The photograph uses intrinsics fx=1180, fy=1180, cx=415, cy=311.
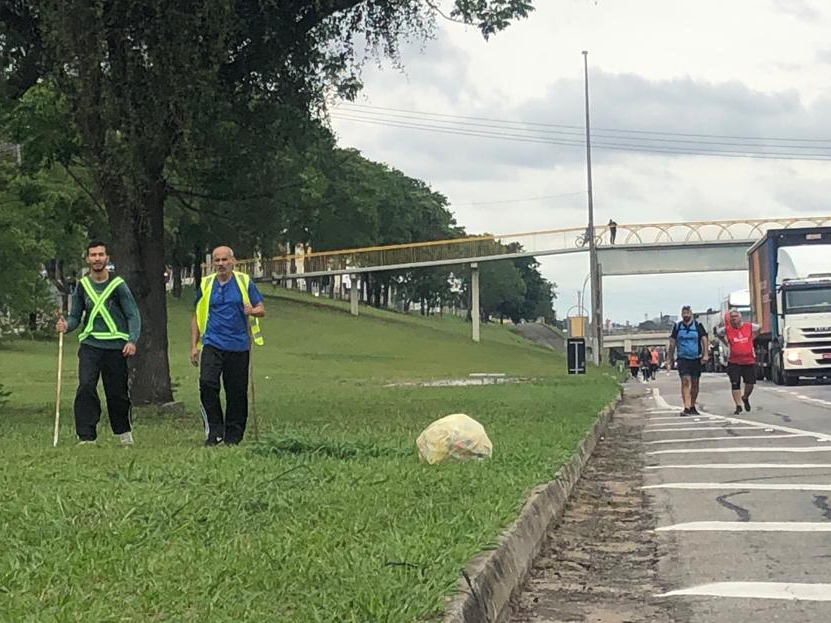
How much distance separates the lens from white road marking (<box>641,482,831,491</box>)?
9773 mm

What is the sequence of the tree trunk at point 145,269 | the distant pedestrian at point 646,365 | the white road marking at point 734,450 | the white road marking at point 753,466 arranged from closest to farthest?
the white road marking at point 753,466 → the white road marking at point 734,450 → the tree trunk at point 145,269 → the distant pedestrian at point 646,365

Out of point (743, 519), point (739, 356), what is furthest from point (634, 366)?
point (743, 519)

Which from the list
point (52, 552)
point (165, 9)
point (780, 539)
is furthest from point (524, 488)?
point (165, 9)

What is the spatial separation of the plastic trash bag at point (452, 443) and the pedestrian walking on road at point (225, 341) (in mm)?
2139

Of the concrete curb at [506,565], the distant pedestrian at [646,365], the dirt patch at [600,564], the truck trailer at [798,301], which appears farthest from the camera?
the distant pedestrian at [646,365]

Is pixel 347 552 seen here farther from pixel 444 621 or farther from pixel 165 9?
pixel 165 9

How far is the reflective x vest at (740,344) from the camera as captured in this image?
20203 mm

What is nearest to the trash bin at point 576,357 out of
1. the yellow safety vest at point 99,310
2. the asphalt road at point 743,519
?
the asphalt road at point 743,519

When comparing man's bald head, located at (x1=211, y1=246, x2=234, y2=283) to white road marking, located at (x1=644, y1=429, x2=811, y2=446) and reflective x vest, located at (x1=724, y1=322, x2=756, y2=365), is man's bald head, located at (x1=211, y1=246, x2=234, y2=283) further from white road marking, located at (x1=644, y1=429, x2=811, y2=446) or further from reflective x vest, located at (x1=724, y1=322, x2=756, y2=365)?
reflective x vest, located at (x1=724, y1=322, x2=756, y2=365)

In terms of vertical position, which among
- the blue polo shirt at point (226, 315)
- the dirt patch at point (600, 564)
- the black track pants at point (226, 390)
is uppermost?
the blue polo shirt at point (226, 315)

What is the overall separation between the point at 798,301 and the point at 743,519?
26.0 meters

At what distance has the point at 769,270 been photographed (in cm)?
3416

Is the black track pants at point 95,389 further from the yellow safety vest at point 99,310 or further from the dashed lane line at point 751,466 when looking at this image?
the dashed lane line at point 751,466

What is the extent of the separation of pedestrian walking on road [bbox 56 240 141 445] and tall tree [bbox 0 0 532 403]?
3.52 meters
